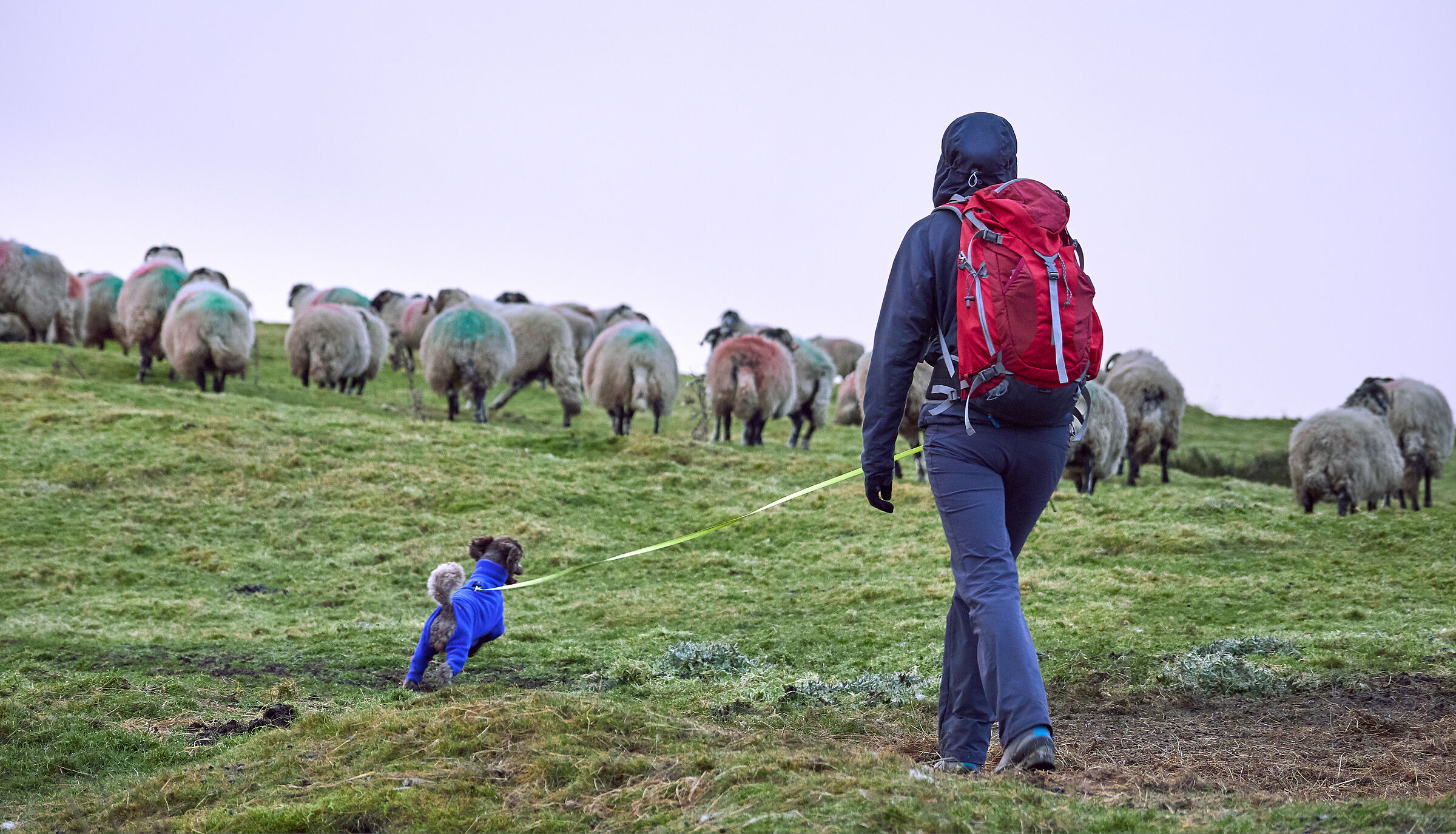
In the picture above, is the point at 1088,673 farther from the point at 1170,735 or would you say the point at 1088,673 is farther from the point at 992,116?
the point at 992,116

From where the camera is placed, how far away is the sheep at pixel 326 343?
2630cm

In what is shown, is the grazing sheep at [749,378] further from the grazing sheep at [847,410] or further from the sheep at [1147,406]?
the grazing sheep at [847,410]

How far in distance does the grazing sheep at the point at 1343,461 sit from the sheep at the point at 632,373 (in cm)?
1062

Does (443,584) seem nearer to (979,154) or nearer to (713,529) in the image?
(713,529)

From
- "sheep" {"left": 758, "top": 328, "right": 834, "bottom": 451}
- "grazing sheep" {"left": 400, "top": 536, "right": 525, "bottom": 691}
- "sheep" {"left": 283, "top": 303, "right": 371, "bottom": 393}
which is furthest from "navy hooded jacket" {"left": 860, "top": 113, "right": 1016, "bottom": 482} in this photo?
"sheep" {"left": 283, "top": 303, "right": 371, "bottom": 393}

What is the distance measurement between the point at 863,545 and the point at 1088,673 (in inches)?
202

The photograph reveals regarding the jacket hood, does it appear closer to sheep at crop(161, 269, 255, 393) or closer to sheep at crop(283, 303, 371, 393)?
sheep at crop(161, 269, 255, 393)

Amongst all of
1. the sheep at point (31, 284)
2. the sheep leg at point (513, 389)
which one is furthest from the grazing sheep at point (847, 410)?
the sheep at point (31, 284)

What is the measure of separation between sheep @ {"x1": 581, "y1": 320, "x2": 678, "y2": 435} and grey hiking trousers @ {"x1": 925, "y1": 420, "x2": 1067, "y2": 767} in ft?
54.7

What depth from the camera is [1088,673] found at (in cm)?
674

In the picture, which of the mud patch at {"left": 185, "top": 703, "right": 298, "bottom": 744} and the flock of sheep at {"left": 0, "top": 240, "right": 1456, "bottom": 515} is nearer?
the mud patch at {"left": 185, "top": 703, "right": 298, "bottom": 744}

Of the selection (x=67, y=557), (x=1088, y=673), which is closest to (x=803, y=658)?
(x=1088, y=673)

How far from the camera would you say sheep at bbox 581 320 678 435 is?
21016mm

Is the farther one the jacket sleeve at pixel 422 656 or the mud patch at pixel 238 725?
the jacket sleeve at pixel 422 656
